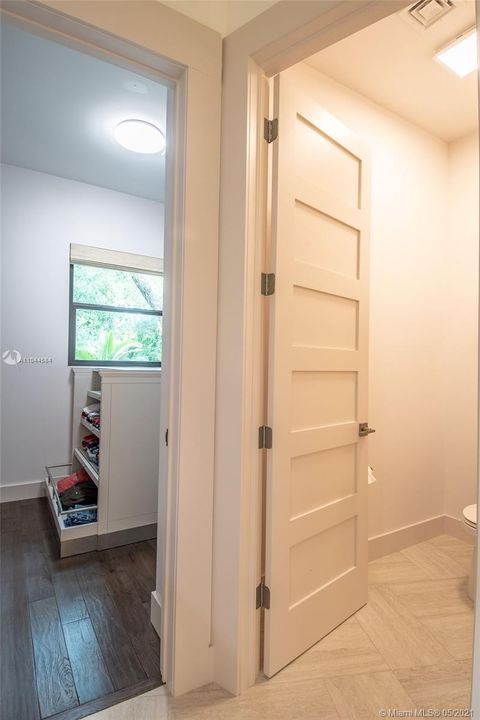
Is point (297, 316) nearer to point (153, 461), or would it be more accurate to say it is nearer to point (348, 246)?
point (348, 246)

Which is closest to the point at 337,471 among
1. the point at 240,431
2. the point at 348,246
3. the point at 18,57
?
the point at 240,431

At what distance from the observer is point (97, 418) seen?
2.87 meters

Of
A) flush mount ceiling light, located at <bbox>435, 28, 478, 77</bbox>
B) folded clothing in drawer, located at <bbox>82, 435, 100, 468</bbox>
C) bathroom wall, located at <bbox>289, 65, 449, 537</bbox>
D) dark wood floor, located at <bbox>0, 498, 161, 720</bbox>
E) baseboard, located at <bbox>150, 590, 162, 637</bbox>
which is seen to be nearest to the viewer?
dark wood floor, located at <bbox>0, 498, 161, 720</bbox>

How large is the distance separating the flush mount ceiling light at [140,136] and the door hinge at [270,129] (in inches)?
55.5

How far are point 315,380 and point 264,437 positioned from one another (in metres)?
0.36

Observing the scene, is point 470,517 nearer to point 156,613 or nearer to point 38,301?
point 156,613

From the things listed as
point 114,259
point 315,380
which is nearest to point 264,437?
point 315,380

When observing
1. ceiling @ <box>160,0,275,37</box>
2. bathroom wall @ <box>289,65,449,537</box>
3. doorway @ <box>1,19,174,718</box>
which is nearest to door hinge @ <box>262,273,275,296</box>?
doorway @ <box>1,19,174,718</box>

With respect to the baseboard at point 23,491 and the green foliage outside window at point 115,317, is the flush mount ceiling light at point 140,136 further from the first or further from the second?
the baseboard at point 23,491

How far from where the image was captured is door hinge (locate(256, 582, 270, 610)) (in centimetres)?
139

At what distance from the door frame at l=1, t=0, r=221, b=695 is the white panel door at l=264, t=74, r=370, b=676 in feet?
0.80

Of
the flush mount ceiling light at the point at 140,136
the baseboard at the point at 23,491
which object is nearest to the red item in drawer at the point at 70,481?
the baseboard at the point at 23,491

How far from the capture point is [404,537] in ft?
7.92

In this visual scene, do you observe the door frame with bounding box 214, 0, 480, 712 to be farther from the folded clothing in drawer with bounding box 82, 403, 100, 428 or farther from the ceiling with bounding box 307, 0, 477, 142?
the folded clothing in drawer with bounding box 82, 403, 100, 428
